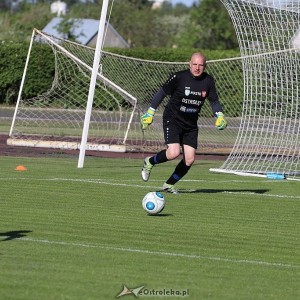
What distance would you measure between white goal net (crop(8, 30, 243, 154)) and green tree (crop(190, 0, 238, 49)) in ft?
138

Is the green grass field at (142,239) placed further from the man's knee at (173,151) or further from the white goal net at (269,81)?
the white goal net at (269,81)

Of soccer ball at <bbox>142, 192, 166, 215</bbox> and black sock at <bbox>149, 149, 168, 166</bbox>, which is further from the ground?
black sock at <bbox>149, 149, 168, 166</bbox>

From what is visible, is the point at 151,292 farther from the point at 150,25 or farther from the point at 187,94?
the point at 150,25

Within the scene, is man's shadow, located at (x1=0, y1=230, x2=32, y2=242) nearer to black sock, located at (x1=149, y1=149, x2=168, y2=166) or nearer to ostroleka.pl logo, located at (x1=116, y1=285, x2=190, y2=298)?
ostroleka.pl logo, located at (x1=116, y1=285, x2=190, y2=298)

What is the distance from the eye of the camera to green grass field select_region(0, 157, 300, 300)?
328 inches

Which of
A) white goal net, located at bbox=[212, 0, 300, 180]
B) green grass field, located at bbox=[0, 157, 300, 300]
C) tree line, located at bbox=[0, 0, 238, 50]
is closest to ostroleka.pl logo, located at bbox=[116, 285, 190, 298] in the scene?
green grass field, located at bbox=[0, 157, 300, 300]

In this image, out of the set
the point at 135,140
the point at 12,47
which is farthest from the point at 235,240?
the point at 12,47

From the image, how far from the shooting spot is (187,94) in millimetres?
14719

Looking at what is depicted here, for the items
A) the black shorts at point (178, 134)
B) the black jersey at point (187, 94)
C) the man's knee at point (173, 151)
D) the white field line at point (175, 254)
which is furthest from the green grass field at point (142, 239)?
the black jersey at point (187, 94)

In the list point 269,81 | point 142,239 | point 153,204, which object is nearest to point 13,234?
point 142,239

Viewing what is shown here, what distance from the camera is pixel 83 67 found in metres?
24.8

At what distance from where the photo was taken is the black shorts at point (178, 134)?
49.1 ft

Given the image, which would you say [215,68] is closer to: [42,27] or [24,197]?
[24,197]

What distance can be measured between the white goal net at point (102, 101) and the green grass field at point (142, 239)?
7.18 metres
